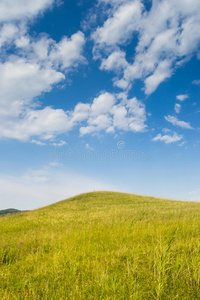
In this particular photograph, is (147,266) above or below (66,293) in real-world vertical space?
above

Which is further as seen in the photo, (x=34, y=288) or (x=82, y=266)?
(x=82, y=266)

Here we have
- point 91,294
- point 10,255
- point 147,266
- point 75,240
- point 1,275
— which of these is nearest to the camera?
point 91,294

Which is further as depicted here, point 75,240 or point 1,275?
point 75,240

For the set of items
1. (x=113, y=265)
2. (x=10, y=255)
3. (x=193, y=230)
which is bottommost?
(x=10, y=255)

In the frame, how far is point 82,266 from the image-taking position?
15.6 feet

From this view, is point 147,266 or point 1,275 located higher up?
point 147,266

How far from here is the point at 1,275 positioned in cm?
480

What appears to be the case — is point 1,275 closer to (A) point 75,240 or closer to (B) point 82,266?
(B) point 82,266

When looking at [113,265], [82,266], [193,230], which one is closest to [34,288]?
[82,266]

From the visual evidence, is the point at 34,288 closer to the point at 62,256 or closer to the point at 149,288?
the point at 62,256

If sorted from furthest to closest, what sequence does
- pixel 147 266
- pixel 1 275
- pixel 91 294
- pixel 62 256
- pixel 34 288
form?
pixel 62 256, pixel 1 275, pixel 147 266, pixel 34 288, pixel 91 294

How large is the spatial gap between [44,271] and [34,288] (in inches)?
25.3

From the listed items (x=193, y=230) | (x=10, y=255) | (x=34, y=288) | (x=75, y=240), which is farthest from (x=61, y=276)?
(x=193, y=230)

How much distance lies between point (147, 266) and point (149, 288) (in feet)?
2.83
